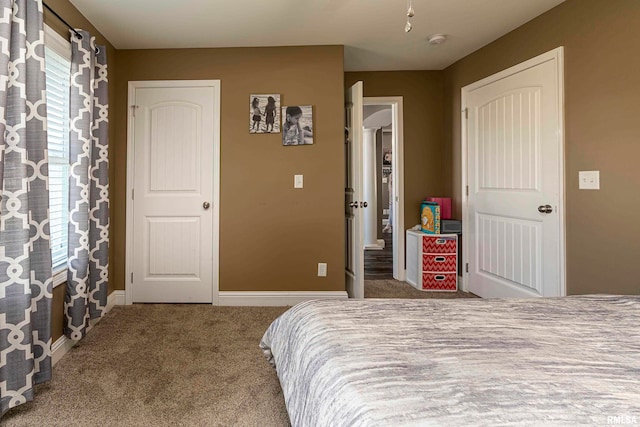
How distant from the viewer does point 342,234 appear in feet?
10.6

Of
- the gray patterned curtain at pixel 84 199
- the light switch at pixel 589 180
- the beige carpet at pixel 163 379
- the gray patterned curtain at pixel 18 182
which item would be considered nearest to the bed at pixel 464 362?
the beige carpet at pixel 163 379

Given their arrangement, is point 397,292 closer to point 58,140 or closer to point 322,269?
point 322,269

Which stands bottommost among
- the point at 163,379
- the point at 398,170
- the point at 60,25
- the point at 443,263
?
the point at 163,379

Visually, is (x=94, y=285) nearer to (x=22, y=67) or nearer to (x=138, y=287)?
(x=138, y=287)

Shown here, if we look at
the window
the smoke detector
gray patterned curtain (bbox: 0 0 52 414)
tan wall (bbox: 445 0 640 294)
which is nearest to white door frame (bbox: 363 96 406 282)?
the smoke detector

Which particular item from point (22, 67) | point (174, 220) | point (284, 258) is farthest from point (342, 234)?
point (22, 67)

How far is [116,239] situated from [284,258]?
156cm

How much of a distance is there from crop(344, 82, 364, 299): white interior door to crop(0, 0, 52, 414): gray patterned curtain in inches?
88.6

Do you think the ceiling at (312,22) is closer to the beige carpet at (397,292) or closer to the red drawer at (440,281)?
the red drawer at (440,281)

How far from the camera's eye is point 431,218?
3629mm

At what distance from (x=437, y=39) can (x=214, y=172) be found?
7.62 feet

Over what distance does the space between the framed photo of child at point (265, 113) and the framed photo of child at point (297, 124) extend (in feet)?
0.25

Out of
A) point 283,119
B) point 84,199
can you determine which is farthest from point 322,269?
point 84,199

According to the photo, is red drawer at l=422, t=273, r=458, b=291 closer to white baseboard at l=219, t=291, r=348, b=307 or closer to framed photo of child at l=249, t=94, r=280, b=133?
white baseboard at l=219, t=291, r=348, b=307
